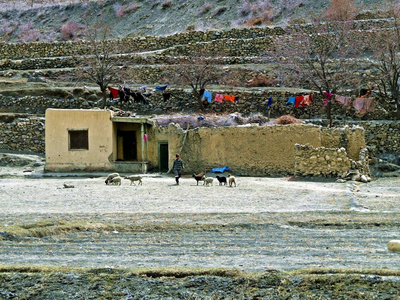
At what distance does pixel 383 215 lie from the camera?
13.4 m

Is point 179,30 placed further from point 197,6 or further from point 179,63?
point 179,63

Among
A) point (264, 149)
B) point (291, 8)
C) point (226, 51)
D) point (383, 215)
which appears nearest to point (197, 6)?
point (291, 8)

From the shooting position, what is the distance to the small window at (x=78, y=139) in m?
30.0

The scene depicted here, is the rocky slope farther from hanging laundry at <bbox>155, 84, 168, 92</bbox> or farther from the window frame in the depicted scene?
the window frame

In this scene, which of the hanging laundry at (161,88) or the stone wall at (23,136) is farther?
the hanging laundry at (161,88)

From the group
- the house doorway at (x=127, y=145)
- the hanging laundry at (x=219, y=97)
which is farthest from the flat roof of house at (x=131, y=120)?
the hanging laundry at (x=219, y=97)

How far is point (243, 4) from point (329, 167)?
41.0 m

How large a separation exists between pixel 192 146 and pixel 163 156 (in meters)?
3.02

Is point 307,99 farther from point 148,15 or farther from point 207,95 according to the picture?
point 148,15

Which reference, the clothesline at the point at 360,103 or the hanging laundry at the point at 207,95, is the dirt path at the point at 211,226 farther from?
the hanging laundry at the point at 207,95

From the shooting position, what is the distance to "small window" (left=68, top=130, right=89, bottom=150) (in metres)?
30.0

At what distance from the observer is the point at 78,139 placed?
3009cm

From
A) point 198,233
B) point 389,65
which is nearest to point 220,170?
point 198,233

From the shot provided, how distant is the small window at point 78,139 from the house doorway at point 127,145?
1948 millimetres
